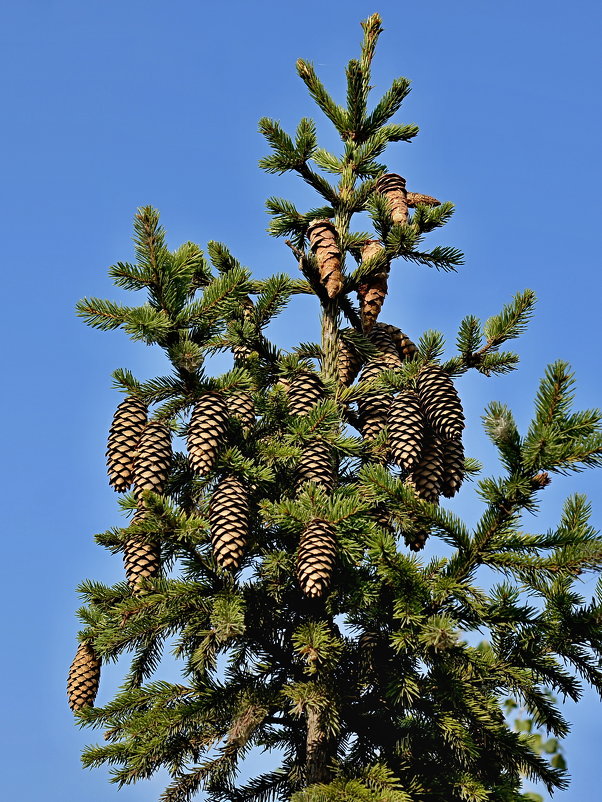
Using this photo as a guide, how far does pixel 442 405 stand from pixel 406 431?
0.80 ft

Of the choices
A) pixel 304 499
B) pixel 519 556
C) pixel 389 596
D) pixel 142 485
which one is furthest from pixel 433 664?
pixel 142 485

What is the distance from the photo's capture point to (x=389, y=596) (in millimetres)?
4805

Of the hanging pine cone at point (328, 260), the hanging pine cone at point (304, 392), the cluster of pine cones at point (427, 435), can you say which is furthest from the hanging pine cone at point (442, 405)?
the hanging pine cone at point (328, 260)

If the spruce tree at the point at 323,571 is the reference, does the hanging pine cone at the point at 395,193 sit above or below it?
above

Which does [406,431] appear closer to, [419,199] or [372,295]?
[372,295]

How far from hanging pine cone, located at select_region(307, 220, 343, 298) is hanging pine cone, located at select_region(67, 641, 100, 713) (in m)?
2.63

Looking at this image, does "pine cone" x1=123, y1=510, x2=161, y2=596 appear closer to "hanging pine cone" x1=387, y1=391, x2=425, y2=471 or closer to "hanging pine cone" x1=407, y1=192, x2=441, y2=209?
"hanging pine cone" x1=387, y1=391, x2=425, y2=471

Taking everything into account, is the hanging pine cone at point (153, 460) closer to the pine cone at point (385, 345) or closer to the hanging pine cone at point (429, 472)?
the hanging pine cone at point (429, 472)

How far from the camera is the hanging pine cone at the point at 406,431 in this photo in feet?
16.4

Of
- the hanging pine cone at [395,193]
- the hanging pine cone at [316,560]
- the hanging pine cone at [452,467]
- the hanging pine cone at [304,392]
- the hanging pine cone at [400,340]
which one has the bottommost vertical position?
the hanging pine cone at [316,560]

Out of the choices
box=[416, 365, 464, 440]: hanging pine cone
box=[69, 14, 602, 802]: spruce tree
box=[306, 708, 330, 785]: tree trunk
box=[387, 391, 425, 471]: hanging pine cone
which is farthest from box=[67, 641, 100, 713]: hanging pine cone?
box=[416, 365, 464, 440]: hanging pine cone

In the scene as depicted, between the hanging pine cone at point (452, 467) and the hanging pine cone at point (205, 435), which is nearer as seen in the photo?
the hanging pine cone at point (205, 435)

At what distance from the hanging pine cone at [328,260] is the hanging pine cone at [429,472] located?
4.19ft

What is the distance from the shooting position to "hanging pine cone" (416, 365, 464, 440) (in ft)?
16.6
